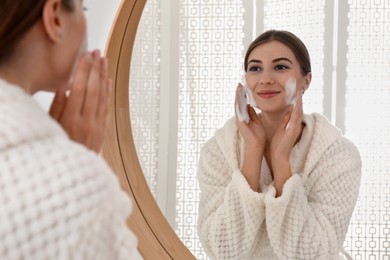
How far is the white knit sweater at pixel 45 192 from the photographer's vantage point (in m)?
0.31

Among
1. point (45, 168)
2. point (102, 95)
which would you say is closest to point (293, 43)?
point (102, 95)

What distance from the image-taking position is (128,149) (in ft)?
2.56

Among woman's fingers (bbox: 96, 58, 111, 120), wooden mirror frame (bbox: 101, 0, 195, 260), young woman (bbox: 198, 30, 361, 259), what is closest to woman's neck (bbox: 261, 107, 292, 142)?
young woman (bbox: 198, 30, 361, 259)

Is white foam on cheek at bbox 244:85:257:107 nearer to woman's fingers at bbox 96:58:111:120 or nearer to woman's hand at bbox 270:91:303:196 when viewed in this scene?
woman's hand at bbox 270:91:303:196

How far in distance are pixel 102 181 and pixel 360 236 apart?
435 millimetres

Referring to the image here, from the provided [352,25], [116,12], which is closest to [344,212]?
[352,25]

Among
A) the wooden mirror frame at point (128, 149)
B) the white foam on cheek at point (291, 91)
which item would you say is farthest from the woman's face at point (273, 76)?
the wooden mirror frame at point (128, 149)

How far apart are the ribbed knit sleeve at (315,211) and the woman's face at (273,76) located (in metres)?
0.08

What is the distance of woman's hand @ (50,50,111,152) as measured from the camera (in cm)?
42

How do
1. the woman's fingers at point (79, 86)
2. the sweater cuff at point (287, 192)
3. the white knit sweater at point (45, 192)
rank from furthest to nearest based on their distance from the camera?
1. the sweater cuff at point (287, 192)
2. the woman's fingers at point (79, 86)
3. the white knit sweater at point (45, 192)

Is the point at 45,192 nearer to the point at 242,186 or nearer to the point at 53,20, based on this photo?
the point at 53,20

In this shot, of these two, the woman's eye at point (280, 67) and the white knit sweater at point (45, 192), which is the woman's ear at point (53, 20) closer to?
the white knit sweater at point (45, 192)

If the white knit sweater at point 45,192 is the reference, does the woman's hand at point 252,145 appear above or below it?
below

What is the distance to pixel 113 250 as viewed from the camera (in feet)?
1.11
